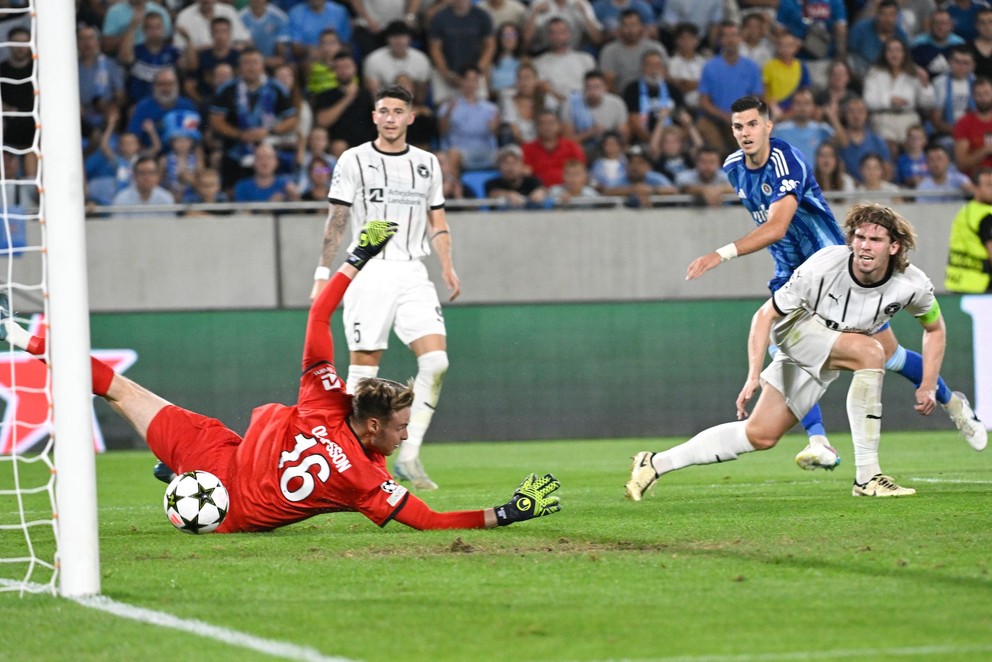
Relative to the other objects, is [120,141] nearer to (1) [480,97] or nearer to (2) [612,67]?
(1) [480,97]

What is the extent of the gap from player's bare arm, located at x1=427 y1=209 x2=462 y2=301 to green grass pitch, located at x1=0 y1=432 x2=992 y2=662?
1.92 metres

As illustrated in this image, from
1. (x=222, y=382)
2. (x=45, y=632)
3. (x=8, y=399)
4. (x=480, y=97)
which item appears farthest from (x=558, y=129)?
(x=45, y=632)

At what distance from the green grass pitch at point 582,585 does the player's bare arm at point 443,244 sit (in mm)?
1921

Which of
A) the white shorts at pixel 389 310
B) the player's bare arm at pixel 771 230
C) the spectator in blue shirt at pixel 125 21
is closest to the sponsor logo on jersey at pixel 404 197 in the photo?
the white shorts at pixel 389 310

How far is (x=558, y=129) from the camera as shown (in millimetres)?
16234

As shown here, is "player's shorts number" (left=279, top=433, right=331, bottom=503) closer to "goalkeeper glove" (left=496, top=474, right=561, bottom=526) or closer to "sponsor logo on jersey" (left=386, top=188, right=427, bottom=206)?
"goalkeeper glove" (left=496, top=474, right=561, bottom=526)

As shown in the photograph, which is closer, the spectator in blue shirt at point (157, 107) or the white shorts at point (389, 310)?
the white shorts at point (389, 310)

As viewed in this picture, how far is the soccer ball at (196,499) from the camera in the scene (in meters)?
6.67

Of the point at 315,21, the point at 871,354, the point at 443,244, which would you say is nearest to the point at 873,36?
the point at 315,21

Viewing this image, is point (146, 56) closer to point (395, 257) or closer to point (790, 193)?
point (395, 257)

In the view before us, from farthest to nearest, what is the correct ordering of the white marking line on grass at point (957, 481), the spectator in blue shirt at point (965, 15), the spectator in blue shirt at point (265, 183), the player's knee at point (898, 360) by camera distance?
the spectator in blue shirt at point (965, 15), the spectator in blue shirt at point (265, 183), the player's knee at point (898, 360), the white marking line on grass at point (957, 481)

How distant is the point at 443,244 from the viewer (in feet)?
32.9

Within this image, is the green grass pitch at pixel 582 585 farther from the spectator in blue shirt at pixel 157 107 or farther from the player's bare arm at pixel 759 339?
the spectator in blue shirt at pixel 157 107

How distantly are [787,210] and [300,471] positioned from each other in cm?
377
